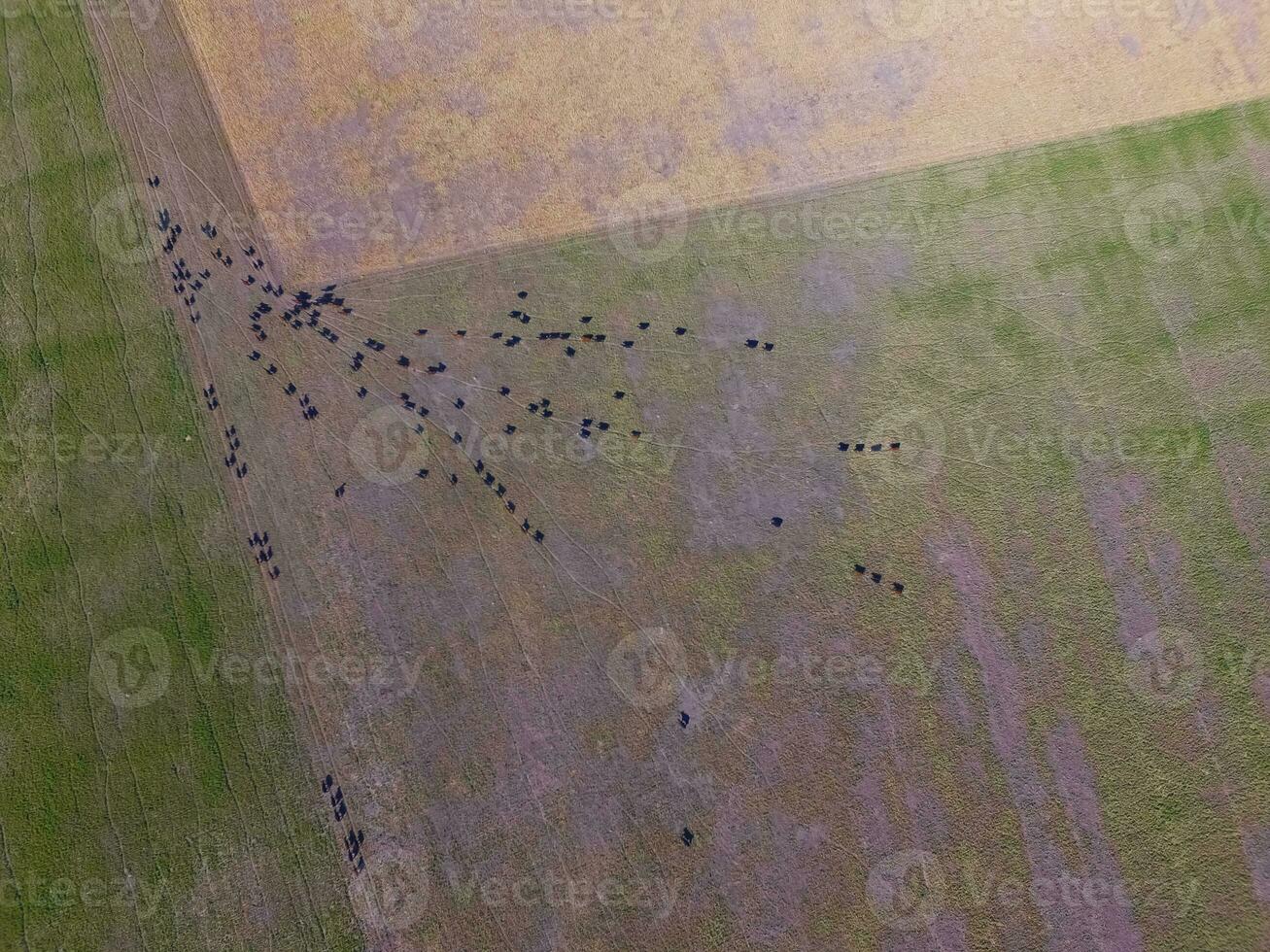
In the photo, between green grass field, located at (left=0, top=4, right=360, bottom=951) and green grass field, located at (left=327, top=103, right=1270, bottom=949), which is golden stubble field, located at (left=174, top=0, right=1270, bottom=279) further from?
green grass field, located at (left=0, top=4, right=360, bottom=951)

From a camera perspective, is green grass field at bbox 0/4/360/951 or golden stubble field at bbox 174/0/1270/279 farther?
golden stubble field at bbox 174/0/1270/279

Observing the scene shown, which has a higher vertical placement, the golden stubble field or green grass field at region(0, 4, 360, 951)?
the golden stubble field

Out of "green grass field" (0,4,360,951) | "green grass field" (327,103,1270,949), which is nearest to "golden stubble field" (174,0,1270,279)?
"green grass field" (327,103,1270,949)

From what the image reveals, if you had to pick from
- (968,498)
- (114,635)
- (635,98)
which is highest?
(635,98)

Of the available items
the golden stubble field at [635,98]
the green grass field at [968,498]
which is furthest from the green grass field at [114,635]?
the green grass field at [968,498]

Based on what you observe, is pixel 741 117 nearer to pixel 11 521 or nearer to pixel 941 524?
pixel 941 524

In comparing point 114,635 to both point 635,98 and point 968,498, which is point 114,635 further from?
point 968,498

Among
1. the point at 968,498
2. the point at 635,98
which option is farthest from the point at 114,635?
the point at 968,498
